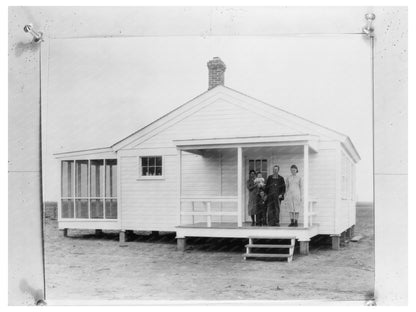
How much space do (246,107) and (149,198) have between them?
3.36 meters

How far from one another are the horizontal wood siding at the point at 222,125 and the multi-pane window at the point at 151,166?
1004 millimetres

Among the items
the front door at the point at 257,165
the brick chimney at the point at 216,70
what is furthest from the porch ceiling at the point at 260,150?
the brick chimney at the point at 216,70

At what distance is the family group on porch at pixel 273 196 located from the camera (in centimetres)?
1209

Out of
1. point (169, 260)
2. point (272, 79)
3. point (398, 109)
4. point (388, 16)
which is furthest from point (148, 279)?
point (388, 16)

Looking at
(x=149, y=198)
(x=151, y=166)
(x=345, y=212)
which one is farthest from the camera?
(x=151, y=166)

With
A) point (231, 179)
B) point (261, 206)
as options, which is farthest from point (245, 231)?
point (231, 179)

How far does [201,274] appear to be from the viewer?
9.95 meters

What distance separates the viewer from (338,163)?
12.6m

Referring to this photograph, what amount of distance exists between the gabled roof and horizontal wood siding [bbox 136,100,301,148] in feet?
0.57

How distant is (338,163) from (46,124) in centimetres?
614

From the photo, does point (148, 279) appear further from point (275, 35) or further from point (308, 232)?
point (275, 35)

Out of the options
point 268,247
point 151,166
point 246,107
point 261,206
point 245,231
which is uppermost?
point 246,107

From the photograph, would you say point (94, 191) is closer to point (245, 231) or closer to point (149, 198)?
point (149, 198)

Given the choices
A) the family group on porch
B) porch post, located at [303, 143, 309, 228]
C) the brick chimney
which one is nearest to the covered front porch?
porch post, located at [303, 143, 309, 228]
